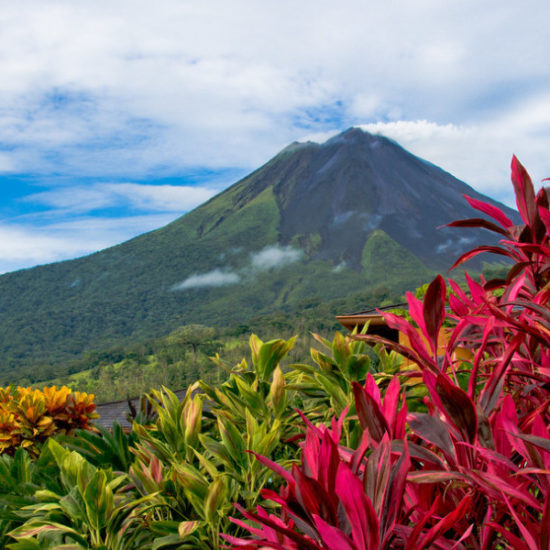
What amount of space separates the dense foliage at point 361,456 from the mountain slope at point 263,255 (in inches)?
3299

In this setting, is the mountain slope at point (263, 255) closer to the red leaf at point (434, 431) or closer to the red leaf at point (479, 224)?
the red leaf at point (479, 224)

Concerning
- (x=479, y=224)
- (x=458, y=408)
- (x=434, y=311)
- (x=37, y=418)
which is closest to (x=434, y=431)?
(x=458, y=408)

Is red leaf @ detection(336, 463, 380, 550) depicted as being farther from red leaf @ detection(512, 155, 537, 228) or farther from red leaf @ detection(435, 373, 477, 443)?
red leaf @ detection(512, 155, 537, 228)

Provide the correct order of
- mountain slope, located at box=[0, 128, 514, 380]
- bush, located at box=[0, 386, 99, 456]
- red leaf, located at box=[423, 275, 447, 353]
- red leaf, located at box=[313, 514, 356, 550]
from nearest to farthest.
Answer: red leaf, located at box=[313, 514, 356, 550]
red leaf, located at box=[423, 275, 447, 353]
bush, located at box=[0, 386, 99, 456]
mountain slope, located at box=[0, 128, 514, 380]

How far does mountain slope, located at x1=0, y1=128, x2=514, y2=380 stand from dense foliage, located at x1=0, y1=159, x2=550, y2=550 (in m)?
83.8

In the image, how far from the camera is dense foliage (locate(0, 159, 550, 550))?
64 centimetres

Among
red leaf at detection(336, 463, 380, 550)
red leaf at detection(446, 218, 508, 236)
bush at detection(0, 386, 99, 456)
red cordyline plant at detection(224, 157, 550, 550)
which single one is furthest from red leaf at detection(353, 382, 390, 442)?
bush at detection(0, 386, 99, 456)

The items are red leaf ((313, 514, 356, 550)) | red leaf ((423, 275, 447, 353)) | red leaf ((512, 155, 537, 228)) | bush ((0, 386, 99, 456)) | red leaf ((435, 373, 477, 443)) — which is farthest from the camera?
bush ((0, 386, 99, 456))

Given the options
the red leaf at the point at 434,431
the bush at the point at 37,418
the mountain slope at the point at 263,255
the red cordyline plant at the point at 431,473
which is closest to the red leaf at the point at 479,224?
the red cordyline plant at the point at 431,473

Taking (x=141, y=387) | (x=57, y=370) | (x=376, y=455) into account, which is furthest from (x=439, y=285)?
(x=57, y=370)

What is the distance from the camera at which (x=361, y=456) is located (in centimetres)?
72

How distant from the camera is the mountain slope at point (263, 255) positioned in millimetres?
92688

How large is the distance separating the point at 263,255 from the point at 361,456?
11255 centimetres

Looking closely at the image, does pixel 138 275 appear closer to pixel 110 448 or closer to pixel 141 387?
pixel 141 387
